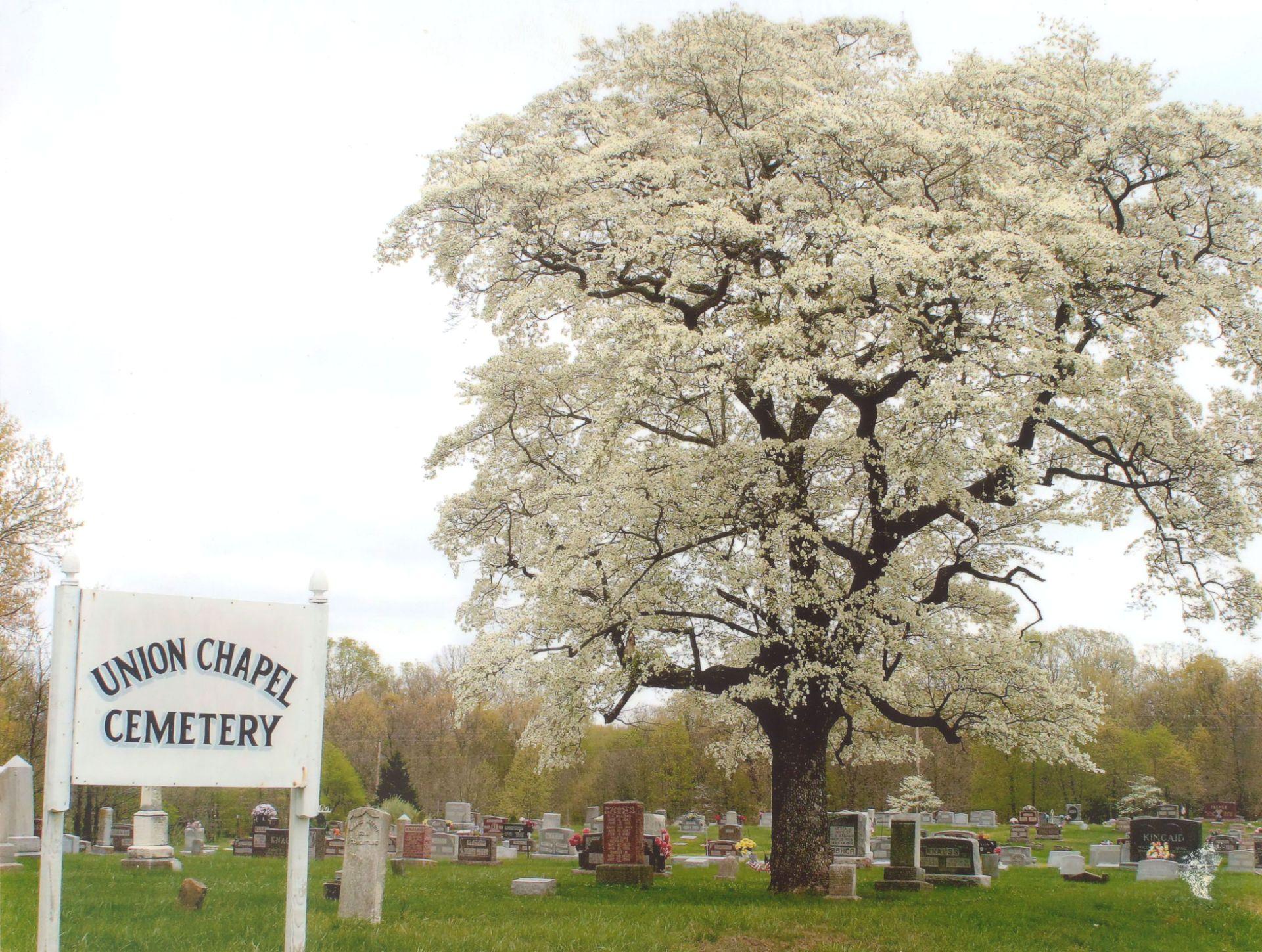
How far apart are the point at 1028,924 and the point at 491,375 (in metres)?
11.4

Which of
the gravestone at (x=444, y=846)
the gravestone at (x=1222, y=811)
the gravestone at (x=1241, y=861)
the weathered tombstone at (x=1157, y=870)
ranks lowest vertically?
the gravestone at (x=1222, y=811)

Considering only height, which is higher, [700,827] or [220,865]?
[220,865]

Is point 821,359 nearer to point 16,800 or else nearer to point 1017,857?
point 16,800

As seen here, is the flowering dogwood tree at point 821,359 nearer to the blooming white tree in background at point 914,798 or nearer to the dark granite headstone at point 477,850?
the dark granite headstone at point 477,850

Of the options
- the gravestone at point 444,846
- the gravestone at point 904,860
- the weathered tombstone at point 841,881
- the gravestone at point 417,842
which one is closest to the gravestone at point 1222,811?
the gravestone at point 904,860

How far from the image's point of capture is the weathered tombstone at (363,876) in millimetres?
13117

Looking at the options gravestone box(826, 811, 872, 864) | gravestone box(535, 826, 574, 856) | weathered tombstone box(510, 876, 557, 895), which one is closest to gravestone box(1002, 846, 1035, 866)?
gravestone box(826, 811, 872, 864)

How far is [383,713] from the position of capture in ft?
208

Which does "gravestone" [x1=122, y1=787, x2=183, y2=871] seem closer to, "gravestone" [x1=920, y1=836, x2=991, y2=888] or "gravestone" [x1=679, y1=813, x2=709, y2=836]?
"gravestone" [x1=920, y1=836, x2=991, y2=888]

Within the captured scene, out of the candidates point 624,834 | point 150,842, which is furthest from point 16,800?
point 624,834

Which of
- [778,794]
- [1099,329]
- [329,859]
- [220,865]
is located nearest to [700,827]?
[329,859]

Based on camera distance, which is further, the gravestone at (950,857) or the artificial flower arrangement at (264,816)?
the artificial flower arrangement at (264,816)

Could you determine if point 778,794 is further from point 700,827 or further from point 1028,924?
point 700,827

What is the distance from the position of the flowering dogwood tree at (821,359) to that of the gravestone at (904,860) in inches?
130
